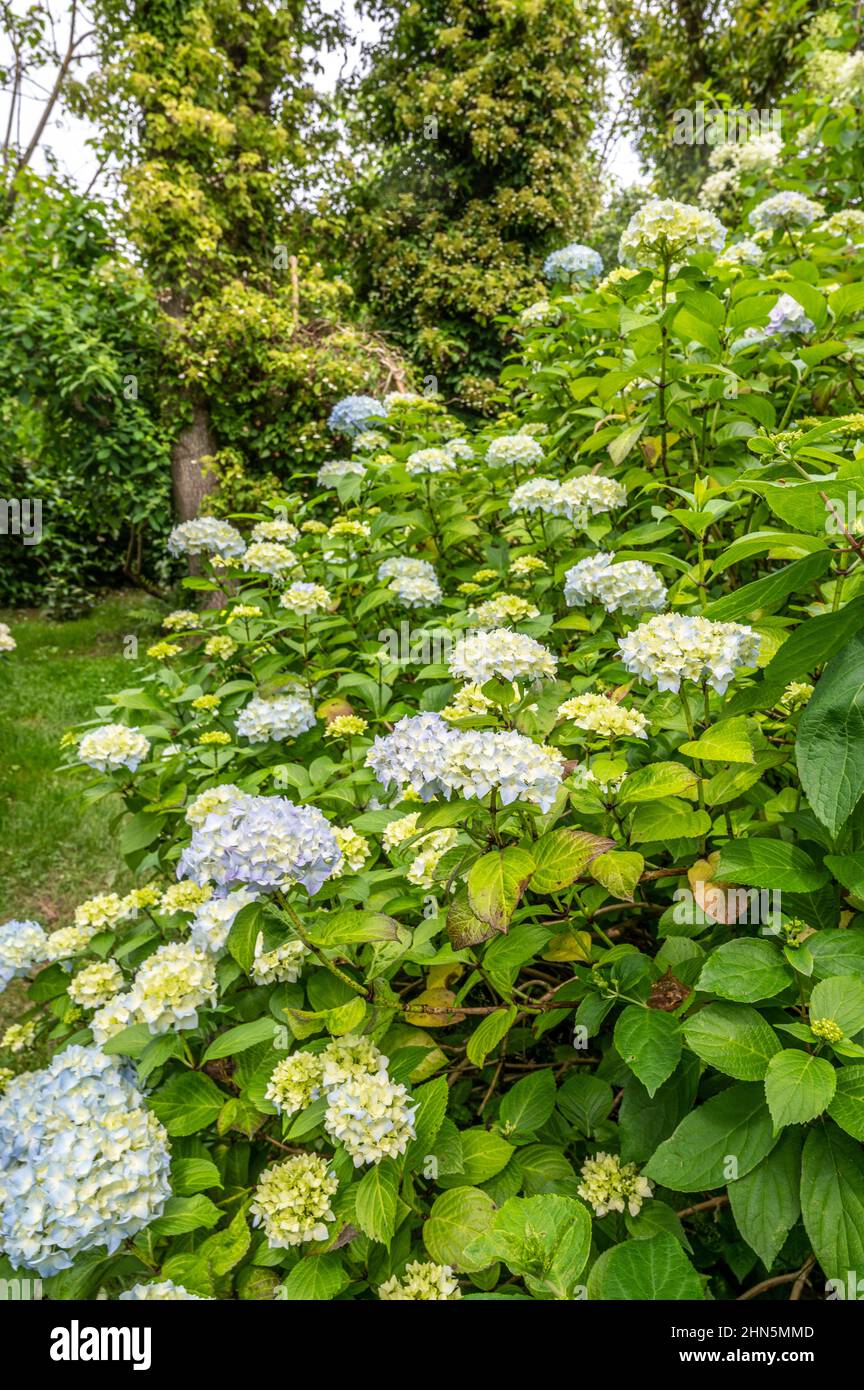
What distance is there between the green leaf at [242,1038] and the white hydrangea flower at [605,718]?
2.49 feet

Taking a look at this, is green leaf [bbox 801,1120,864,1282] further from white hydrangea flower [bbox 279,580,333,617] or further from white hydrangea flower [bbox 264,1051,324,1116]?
white hydrangea flower [bbox 279,580,333,617]

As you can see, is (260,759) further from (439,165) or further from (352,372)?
(439,165)

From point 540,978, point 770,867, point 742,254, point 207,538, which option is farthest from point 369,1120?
point 742,254

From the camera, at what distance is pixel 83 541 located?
9781 millimetres

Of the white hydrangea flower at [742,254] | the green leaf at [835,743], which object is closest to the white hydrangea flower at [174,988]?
the green leaf at [835,743]

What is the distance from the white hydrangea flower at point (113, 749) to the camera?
2.05 meters

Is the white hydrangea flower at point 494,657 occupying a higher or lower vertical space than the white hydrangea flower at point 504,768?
higher

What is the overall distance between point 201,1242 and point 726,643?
135 cm

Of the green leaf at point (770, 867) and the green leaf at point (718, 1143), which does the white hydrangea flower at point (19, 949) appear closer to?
the green leaf at point (718, 1143)

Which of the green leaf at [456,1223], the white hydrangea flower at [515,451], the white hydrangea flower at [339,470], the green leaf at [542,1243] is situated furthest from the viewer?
the white hydrangea flower at [339,470]

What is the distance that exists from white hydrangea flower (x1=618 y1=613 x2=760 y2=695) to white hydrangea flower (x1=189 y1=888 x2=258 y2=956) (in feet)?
2.81

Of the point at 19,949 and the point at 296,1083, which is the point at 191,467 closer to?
the point at 19,949

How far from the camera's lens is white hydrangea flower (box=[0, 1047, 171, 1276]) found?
3.84 ft
